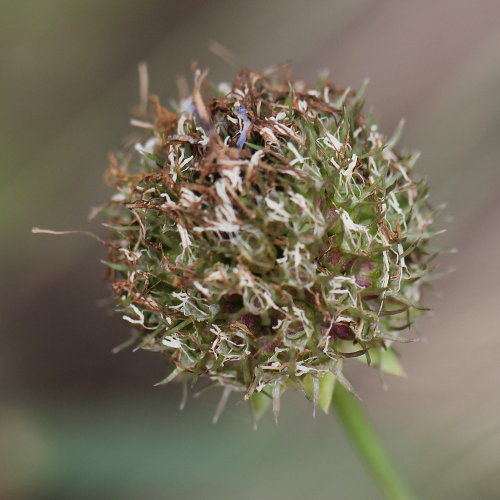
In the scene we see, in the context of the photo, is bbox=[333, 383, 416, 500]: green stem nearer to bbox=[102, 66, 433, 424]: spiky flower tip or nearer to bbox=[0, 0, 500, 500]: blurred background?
bbox=[102, 66, 433, 424]: spiky flower tip

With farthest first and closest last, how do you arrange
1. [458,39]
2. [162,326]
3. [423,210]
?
[458,39] < [423,210] < [162,326]

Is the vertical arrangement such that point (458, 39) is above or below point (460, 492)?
above

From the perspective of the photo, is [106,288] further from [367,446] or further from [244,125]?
[244,125]

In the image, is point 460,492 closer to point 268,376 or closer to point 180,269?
point 268,376

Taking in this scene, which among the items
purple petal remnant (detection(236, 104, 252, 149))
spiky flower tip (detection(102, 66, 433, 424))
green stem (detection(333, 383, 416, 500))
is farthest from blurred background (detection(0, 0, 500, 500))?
purple petal remnant (detection(236, 104, 252, 149))

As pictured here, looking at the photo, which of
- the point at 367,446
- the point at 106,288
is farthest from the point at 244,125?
the point at 106,288

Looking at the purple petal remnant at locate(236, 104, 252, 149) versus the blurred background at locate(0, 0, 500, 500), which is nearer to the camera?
the purple petal remnant at locate(236, 104, 252, 149)

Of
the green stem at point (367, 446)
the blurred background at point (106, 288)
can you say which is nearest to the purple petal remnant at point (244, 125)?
the green stem at point (367, 446)

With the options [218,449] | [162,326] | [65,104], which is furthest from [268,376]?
[65,104]
